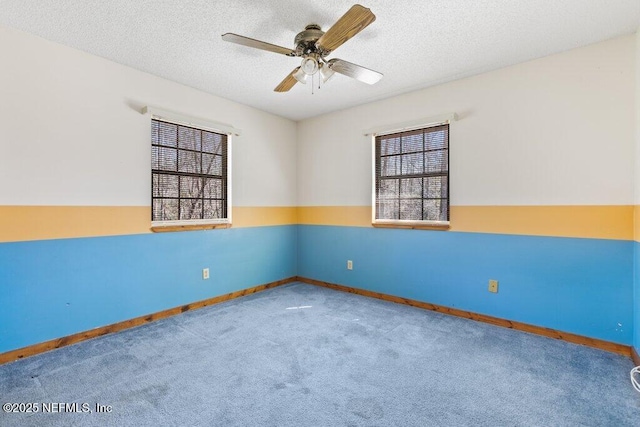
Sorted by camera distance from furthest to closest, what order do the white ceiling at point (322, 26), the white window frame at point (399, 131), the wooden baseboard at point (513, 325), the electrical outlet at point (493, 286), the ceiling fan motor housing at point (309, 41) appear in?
the white window frame at point (399, 131) < the electrical outlet at point (493, 286) < the wooden baseboard at point (513, 325) < the ceiling fan motor housing at point (309, 41) < the white ceiling at point (322, 26)

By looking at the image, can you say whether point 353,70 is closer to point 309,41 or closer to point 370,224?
point 309,41

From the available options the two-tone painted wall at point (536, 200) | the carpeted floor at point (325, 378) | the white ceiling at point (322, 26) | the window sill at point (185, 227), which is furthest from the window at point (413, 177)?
the window sill at point (185, 227)

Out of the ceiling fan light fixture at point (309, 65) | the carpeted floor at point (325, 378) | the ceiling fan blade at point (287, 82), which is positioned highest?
the ceiling fan blade at point (287, 82)

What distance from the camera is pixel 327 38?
1994 millimetres

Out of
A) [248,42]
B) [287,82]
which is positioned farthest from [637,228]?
[248,42]

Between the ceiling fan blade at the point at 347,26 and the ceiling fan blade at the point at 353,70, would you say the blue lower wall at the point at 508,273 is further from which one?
the ceiling fan blade at the point at 347,26

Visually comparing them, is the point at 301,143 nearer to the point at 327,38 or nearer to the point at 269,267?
the point at 269,267

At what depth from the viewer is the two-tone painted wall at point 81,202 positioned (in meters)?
2.35

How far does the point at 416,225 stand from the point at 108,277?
3.21 metres

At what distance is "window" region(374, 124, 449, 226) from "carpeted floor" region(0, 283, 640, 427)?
125 cm

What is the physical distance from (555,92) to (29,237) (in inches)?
181

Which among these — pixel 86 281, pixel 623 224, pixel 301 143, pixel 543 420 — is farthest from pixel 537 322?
pixel 86 281

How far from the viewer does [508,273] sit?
296 centimetres

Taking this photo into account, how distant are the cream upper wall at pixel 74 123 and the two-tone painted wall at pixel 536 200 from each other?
8.70ft
